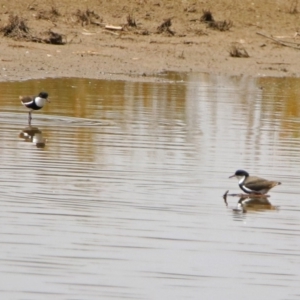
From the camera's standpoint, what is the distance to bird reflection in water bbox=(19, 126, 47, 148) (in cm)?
1394

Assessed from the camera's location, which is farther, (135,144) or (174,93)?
(174,93)

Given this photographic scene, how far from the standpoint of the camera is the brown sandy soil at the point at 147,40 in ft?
75.9

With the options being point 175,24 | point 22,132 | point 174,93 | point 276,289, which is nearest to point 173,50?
point 175,24

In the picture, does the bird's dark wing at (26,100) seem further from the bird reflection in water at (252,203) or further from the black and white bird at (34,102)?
the bird reflection in water at (252,203)

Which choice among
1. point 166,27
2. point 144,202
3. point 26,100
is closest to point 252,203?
point 144,202

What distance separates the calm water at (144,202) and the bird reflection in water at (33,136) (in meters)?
0.03

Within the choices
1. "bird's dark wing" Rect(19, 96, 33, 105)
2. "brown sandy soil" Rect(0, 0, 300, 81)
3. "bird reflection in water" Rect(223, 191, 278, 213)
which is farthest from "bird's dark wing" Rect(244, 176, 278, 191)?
"brown sandy soil" Rect(0, 0, 300, 81)

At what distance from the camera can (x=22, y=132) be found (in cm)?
1488

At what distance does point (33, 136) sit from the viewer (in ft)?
47.7

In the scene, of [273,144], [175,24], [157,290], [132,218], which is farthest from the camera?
[175,24]

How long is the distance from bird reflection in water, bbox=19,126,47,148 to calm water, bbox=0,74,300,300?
0.03 m

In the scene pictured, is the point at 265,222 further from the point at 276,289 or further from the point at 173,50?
the point at 173,50

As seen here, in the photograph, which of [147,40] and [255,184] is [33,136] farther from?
[147,40]

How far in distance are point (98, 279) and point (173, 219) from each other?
6.56ft
